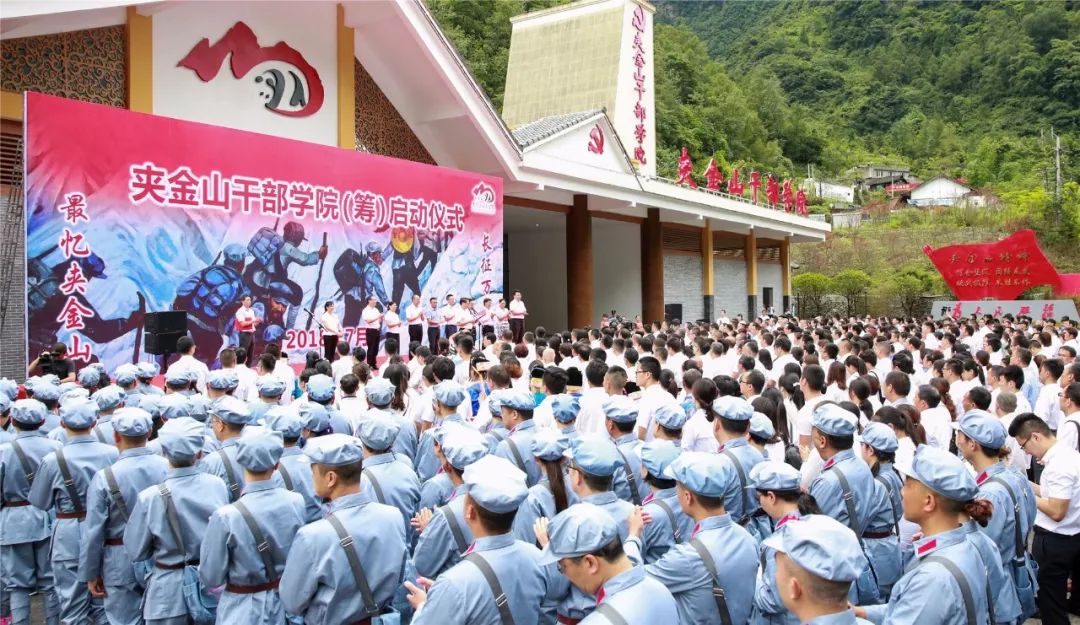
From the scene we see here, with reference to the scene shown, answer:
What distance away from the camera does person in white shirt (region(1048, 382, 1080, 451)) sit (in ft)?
15.3

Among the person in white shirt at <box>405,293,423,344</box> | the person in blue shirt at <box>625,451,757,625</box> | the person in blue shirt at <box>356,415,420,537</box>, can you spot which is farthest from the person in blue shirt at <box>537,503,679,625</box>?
the person in white shirt at <box>405,293,423,344</box>

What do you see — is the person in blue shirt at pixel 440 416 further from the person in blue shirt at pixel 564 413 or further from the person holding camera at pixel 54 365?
the person holding camera at pixel 54 365

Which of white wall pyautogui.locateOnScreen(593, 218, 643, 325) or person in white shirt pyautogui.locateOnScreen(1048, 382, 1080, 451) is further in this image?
white wall pyautogui.locateOnScreen(593, 218, 643, 325)

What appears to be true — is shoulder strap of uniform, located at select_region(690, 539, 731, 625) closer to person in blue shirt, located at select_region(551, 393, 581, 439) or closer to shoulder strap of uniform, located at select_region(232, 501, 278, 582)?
person in blue shirt, located at select_region(551, 393, 581, 439)

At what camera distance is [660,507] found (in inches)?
133

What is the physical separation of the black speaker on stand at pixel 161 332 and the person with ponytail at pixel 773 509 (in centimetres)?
781

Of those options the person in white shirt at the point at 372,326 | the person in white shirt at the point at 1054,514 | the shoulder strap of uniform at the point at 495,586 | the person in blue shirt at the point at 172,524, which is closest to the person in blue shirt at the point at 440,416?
the person in blue shirt at the point at 172,524

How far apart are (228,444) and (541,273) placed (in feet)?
61.9

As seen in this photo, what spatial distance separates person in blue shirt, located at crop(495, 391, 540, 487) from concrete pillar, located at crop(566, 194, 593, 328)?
13505mm

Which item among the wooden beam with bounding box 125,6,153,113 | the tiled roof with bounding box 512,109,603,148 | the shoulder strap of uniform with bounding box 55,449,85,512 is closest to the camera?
the shoulder strap of uniform with bounding box 55,449,85,512

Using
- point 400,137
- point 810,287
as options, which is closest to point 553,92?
point 400,137

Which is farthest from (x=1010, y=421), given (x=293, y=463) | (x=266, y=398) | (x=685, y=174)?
(x=685, y=174)

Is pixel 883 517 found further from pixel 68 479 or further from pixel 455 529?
pixel 68 479

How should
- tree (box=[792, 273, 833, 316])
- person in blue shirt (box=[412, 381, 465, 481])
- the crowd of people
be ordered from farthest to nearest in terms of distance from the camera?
tree (box=[792, 273, 833, 316])
person in blue shirt (box=[412, 381, 465, 481])
the crowd of people
